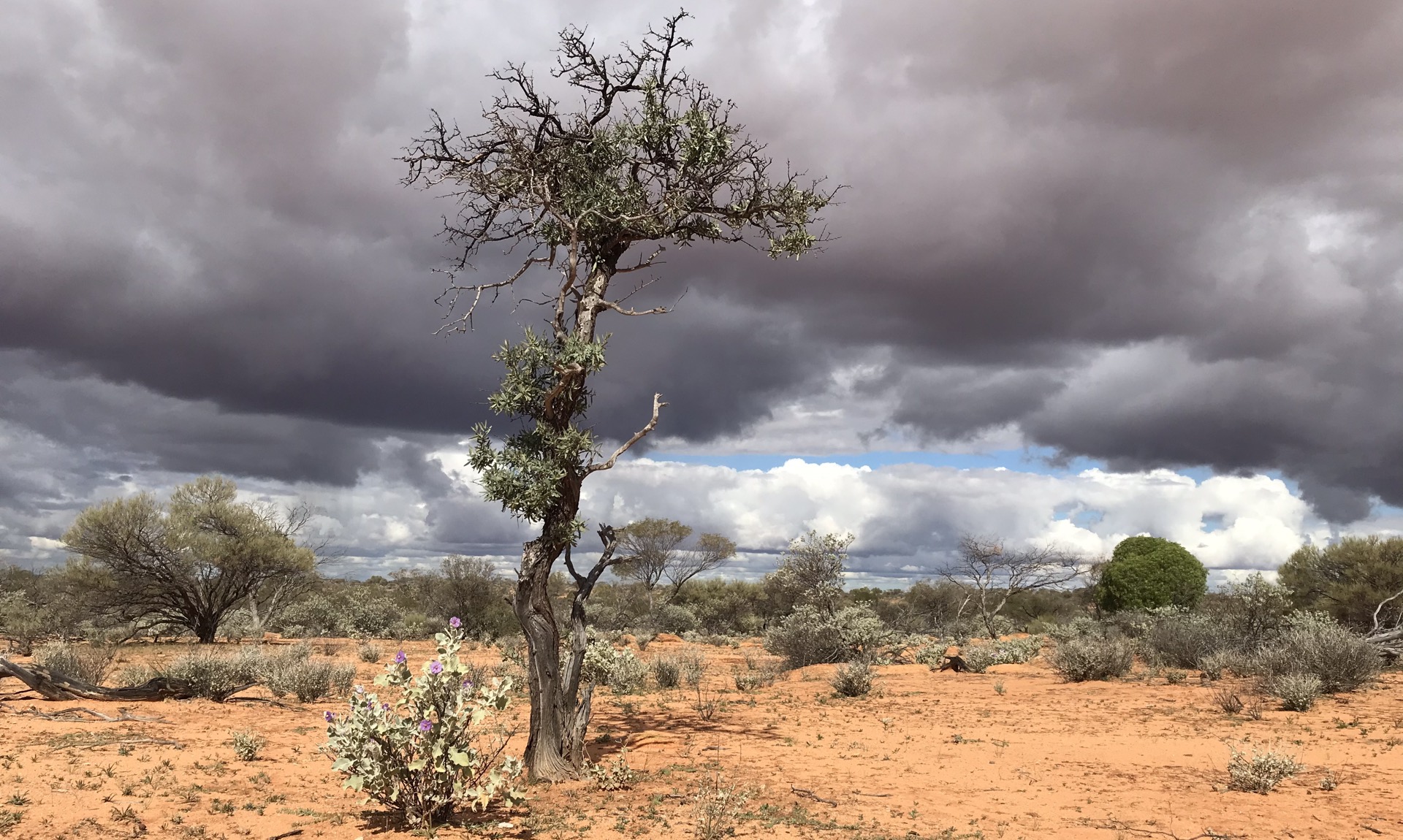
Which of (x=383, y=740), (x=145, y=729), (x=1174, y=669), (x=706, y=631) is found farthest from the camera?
(x=706, y=631)

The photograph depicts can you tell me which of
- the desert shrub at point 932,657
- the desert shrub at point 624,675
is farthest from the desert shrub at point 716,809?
the desert shrub at point 932,657

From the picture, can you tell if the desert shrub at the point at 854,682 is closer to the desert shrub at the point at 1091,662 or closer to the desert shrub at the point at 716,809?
the desert shrub at the point at 1091,662

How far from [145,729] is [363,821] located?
245 inches

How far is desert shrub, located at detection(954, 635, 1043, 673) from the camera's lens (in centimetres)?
2286

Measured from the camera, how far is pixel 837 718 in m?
14.8

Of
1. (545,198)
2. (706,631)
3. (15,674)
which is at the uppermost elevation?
(545,198)

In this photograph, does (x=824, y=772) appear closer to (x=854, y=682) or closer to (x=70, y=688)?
Result: (x=854, y=682)

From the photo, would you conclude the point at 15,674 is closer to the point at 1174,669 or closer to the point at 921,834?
the point at 921,834

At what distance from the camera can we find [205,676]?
48.3ft

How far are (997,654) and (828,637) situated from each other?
16.7 ft

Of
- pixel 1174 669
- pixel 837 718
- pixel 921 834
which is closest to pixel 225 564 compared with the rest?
pixel 837 718

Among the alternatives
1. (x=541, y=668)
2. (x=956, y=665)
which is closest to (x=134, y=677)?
(x=541, y=668)

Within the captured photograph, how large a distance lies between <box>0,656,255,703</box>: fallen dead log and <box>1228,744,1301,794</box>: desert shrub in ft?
50.6

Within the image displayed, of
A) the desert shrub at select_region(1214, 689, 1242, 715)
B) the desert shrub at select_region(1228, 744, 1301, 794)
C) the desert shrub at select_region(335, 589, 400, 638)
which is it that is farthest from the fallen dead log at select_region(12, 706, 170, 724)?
the desert shrub at select_region(335, 589, 400, 638)
